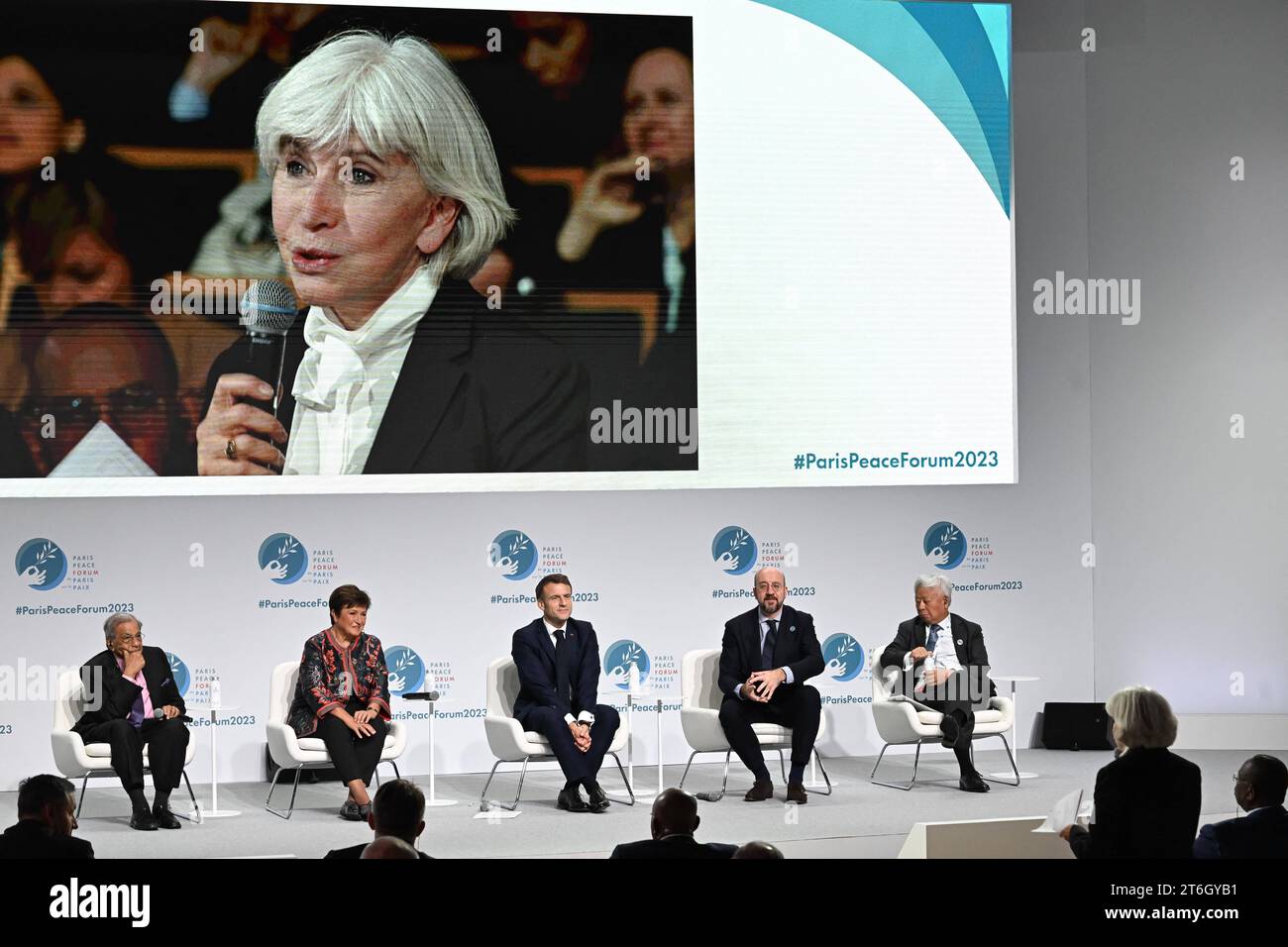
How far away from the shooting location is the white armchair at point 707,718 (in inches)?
276

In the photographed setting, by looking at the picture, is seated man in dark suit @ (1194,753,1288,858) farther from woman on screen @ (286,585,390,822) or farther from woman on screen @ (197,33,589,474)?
woman on screen @ (197,33,589,474)

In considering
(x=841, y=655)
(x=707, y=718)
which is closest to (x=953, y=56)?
(x=841, y=655)

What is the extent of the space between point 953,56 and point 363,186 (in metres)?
2.93

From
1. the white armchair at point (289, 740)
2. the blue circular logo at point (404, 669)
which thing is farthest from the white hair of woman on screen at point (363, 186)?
the blue circular logo at point (404, 669)

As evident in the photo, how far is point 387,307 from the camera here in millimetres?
7113

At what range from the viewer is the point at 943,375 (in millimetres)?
7469

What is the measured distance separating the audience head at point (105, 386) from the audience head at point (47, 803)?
3581mm

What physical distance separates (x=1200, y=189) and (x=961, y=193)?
1.85m

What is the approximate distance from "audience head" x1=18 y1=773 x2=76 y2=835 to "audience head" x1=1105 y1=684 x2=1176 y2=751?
98.1 inches

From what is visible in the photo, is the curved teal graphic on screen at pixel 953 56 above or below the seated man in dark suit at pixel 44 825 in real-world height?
above

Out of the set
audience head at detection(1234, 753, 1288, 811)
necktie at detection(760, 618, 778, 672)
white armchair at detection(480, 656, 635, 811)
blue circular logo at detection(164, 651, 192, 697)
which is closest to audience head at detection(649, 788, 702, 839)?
audience head at detection(1234, 753, 1288, 811)

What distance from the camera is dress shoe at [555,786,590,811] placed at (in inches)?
267

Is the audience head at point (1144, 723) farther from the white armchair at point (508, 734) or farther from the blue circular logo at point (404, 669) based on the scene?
the blue circular logo at point (404, 669)
